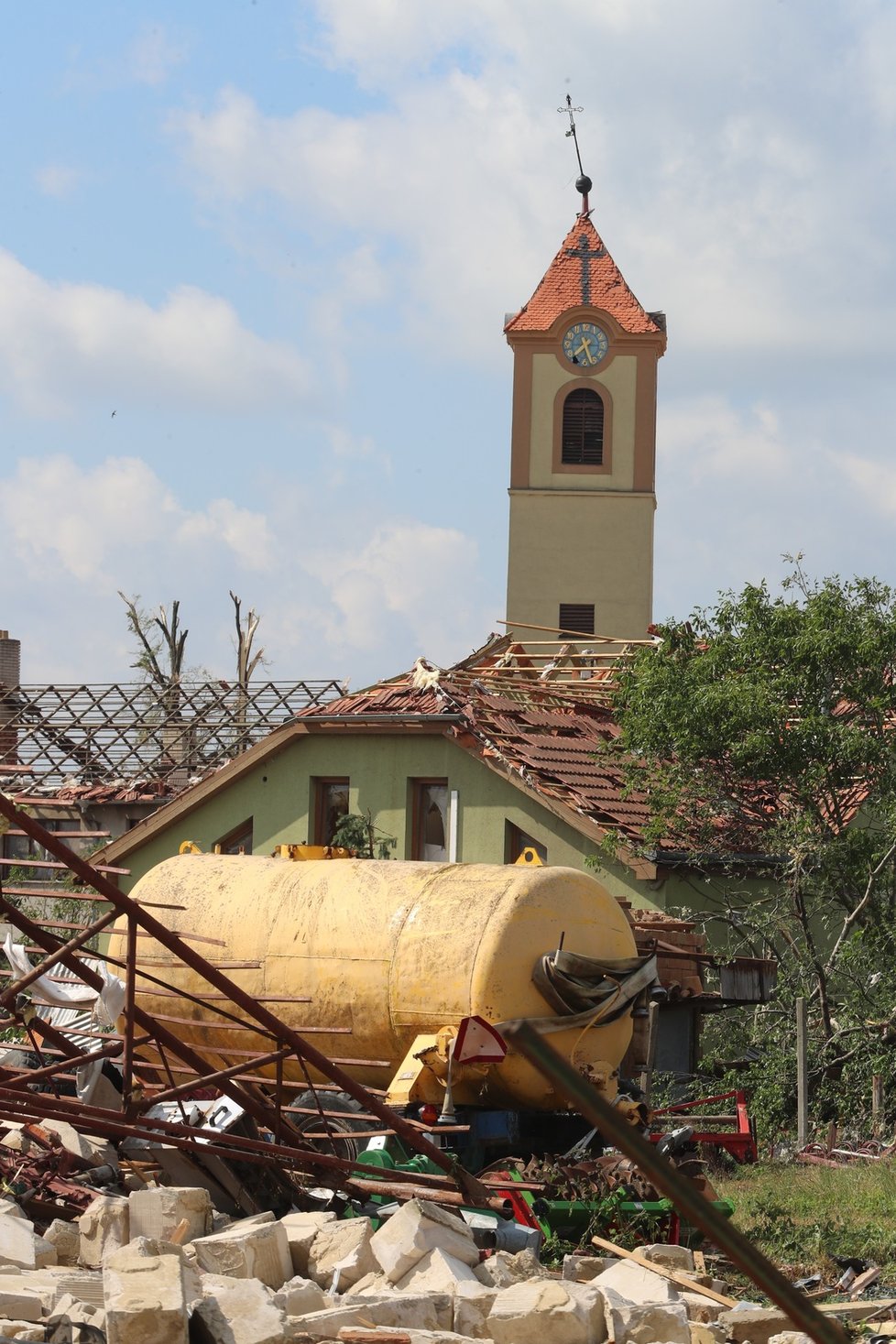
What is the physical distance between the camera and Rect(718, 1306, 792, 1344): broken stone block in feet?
27.5

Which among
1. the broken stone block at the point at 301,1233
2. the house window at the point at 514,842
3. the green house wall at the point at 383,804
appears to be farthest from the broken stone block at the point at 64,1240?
the house window at the point at 514,842

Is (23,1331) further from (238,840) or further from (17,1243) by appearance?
(238,840)

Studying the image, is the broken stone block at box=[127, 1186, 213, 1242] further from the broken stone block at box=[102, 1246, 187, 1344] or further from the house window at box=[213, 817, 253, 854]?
the house window at box=[213, 817, 253, 854]

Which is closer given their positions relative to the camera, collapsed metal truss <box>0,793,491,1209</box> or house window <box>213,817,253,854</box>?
collapsed metal truss <box>0,793,491,1209</box>

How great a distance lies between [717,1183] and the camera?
1385 cm

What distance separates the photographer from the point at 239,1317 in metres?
7.71

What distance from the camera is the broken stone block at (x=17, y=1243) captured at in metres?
8.66

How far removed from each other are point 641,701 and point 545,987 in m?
8.07

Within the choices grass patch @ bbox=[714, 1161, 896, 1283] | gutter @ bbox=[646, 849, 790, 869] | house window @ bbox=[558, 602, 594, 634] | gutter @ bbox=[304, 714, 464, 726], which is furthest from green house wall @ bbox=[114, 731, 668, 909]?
house window @ bbox=[558, 602, 594, 634]

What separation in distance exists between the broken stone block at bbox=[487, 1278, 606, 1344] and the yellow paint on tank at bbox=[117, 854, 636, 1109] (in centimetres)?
401

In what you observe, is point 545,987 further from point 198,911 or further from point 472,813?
point 472,813

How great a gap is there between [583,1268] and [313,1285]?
70.6 inches

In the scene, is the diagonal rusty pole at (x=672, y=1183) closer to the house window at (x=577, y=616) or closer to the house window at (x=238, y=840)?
the house window at (x=238, y=840)

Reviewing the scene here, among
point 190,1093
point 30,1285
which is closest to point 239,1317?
point 30,1285
